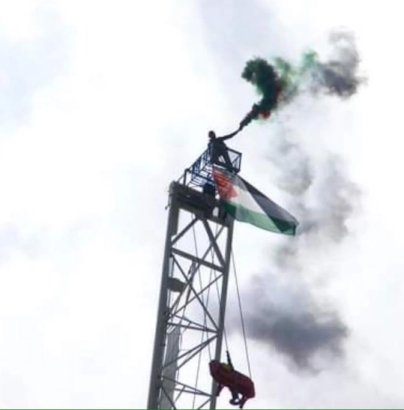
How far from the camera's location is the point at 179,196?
1837 inches

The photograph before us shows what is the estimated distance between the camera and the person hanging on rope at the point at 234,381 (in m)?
42.5

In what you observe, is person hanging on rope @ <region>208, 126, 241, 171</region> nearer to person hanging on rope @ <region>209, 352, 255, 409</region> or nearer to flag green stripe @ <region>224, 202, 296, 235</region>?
flag green stripe @ <region>224, 202, 296, 235</region>

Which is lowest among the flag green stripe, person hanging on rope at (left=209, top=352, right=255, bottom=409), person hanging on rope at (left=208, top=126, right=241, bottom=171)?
person hanging on rope at (left=209, top=352, right=255, bottom=409)

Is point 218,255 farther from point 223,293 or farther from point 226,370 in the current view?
point 226,370

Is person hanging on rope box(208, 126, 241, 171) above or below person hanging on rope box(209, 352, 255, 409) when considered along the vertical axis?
above

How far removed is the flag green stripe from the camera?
1873 inches

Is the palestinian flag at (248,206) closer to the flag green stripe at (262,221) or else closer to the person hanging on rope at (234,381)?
the flag green stripe at (262,221)

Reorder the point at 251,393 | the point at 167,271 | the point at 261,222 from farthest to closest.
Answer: the point at 261,222 → the point at 167,271 → the point at 251,393

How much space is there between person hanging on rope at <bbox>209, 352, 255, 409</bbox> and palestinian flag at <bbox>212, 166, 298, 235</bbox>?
7220 millimetres

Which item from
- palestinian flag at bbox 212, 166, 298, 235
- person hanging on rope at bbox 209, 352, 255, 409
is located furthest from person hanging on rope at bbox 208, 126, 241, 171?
person hanging on rope at bbox 209, 352, 255, 409

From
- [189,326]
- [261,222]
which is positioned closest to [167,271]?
[189,326]

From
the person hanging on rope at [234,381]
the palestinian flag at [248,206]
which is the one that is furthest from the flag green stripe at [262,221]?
the person hanging on rope at [234,381]

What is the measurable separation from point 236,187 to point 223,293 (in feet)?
14.7

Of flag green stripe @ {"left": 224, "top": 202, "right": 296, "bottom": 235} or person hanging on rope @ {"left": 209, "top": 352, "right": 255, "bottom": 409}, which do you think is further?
flag green stripe @ {"left": 224, "top": 202, "right": 296, "bottom": 235}
